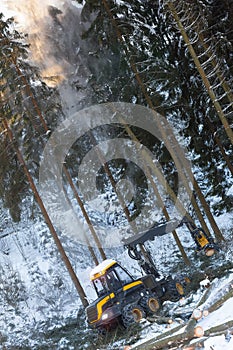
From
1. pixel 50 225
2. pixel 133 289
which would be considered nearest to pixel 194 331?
pixel 133 289

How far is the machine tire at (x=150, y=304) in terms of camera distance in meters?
13.0

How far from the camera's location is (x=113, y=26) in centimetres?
1856

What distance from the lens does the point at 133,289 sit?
45.2ft

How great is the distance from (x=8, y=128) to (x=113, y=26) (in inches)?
264

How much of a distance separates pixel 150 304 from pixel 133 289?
91 cm

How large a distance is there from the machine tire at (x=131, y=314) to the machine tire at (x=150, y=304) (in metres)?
0.34

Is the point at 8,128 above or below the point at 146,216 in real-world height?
above

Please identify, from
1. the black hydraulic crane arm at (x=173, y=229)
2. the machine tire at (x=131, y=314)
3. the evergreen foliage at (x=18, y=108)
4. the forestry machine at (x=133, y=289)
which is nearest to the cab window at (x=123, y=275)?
the forestry machine at (x=133, y=289)

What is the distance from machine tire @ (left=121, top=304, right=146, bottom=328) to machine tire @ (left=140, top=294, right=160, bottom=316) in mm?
341

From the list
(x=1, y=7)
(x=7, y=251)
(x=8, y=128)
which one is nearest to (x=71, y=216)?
(x=7, y=251)

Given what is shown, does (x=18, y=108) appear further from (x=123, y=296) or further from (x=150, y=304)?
(x=150, y=304)

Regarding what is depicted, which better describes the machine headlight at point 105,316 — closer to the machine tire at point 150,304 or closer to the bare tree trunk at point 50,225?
the machine tire at point 150,304

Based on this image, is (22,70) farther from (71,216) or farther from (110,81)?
(71,216)

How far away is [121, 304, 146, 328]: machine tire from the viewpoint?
12.5m
